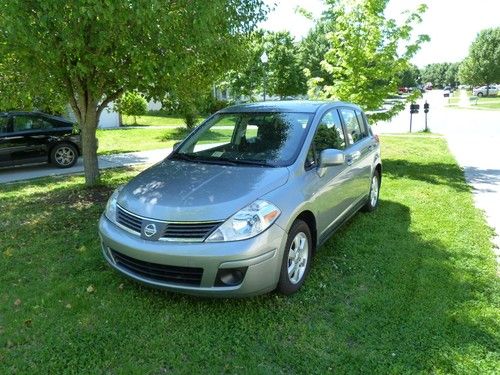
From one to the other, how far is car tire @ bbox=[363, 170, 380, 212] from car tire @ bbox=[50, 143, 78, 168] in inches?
307

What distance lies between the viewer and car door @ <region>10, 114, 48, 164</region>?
32.8 feet

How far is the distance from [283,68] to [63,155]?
21.0m

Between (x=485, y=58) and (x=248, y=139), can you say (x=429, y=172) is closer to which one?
(x=248, y=139)

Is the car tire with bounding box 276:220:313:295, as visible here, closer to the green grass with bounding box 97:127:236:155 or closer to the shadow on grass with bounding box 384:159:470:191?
the shadow on grass with bounding box 384:159:470:191

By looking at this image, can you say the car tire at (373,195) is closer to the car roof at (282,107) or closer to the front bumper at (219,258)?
the car roof at (282,107)

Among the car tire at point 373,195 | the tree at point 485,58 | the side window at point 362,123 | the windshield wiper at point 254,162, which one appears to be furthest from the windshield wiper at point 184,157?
the tree at point 485,58

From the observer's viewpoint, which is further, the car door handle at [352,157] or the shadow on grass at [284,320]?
the car door handle at [352,157]

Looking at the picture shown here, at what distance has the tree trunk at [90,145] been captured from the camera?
7.08 m

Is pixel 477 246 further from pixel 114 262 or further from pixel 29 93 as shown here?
pixel 29 93

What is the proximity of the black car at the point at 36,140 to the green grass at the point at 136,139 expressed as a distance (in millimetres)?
2380

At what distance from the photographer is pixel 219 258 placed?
10.3 feet

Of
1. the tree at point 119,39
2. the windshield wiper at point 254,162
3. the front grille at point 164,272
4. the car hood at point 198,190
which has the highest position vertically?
the tree at point 119,39

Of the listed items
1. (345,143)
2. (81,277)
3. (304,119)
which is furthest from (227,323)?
(345,143)

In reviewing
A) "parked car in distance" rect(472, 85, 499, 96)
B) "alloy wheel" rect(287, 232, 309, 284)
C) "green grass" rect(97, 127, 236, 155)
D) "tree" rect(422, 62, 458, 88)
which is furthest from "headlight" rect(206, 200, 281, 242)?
"tree" rect(422, 62, 458, 88)
